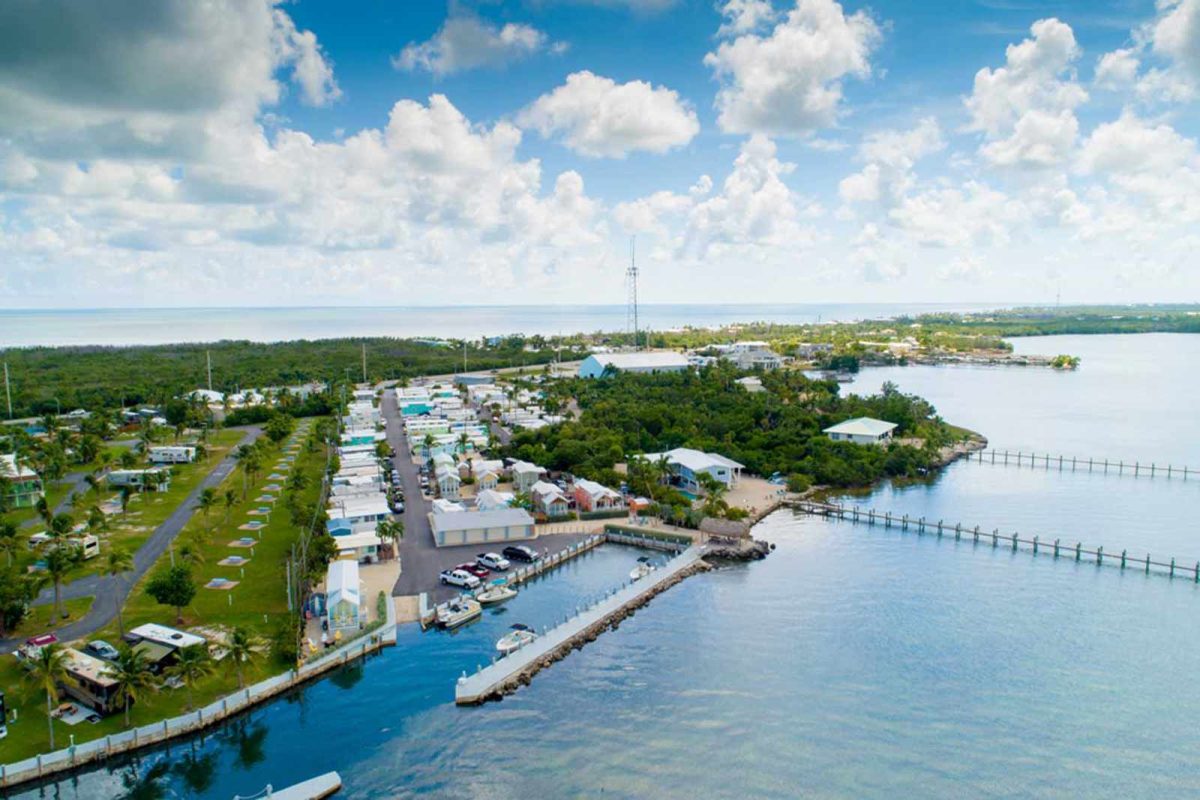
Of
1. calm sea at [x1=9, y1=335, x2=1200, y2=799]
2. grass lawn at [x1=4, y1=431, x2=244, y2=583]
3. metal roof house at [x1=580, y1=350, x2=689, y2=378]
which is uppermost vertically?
metal roof house at [x1=580, y1=350, x2=689, y2=378]

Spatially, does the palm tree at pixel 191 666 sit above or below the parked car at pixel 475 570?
above

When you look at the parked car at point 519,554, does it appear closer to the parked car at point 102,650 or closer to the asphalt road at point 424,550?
the asphalt road at point 424,550

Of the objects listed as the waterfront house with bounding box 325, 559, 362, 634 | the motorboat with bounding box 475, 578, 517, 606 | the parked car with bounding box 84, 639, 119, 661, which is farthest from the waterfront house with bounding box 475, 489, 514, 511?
the parked car with bounding box 84, 639, 119, 661

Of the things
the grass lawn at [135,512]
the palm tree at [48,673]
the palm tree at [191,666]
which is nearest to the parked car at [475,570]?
the palm tree at [191,666]

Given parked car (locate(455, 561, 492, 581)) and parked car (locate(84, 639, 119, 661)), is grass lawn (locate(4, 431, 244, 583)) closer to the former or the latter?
parked car (locate(84, 639, 119, 661))

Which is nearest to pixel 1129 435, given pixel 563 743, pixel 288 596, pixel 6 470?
pixel 563 743
